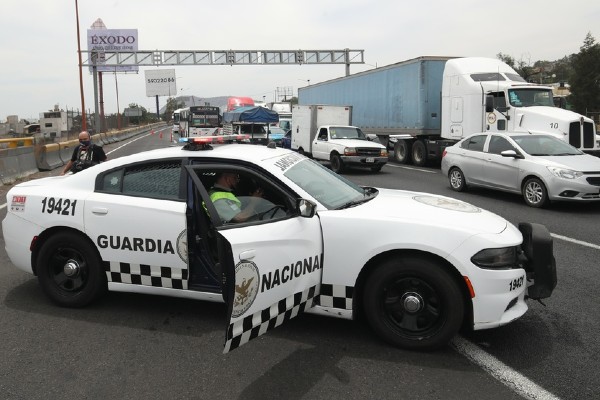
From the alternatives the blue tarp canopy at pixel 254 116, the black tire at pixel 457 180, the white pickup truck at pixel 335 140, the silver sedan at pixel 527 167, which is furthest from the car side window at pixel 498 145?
the blue tarp canopy at pixel 254 116

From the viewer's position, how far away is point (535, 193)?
9.68 metres

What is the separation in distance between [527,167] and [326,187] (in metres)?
7.14

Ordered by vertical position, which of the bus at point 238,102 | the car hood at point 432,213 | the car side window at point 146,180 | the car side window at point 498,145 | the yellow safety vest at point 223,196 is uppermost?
the bus at point 238,102

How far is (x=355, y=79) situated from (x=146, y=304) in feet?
69.0

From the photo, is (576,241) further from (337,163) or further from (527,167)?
(337,163)

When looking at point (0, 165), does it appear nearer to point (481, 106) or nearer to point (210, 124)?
point (481, 106)

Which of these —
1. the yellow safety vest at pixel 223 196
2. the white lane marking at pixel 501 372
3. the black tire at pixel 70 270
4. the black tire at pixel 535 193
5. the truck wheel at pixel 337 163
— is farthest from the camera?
the truck wheel at pixel 337 163

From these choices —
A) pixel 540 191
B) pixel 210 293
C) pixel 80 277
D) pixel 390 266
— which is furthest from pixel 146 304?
pixel 540 191

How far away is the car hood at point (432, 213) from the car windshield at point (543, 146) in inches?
269

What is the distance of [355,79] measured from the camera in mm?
24062

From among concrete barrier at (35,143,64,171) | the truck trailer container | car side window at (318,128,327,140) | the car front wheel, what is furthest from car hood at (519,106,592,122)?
concrete barrier at (35,143,64,171)

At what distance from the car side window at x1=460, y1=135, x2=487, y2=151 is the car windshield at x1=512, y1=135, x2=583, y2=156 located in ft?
2.73

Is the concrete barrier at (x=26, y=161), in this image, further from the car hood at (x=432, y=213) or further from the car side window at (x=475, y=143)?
the car hood at (x=432, y=213)

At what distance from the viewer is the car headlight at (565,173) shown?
29.9 ft
